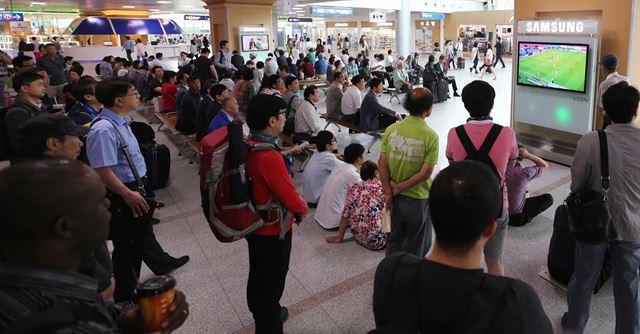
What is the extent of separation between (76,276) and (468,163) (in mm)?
989

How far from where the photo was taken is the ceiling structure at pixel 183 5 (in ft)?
70.3

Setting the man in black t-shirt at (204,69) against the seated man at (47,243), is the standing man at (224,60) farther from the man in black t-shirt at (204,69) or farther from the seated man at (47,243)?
the seated man at (47,243)

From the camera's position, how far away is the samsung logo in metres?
5.88

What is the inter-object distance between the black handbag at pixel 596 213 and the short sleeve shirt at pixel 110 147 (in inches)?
103

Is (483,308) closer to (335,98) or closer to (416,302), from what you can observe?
(416,302)

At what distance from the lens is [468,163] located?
122cm

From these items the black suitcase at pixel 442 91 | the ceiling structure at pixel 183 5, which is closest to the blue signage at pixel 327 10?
the ceiling structure at pixel 183 5

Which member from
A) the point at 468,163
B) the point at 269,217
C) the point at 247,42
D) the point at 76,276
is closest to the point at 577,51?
the point at 269,217

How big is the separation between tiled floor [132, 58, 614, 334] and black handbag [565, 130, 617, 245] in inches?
33.9

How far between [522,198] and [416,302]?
3.67 m

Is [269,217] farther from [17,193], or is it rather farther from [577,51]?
[577,51]

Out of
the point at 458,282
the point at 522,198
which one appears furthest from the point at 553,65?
the point at 458,282

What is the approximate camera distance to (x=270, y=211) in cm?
242

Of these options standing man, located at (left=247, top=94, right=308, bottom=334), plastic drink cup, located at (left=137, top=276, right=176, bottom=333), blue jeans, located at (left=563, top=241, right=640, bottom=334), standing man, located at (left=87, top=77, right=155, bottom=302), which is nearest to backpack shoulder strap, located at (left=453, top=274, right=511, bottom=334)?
plastic drink cup, located at (left=137, top=276, right=176, bottom=333)
